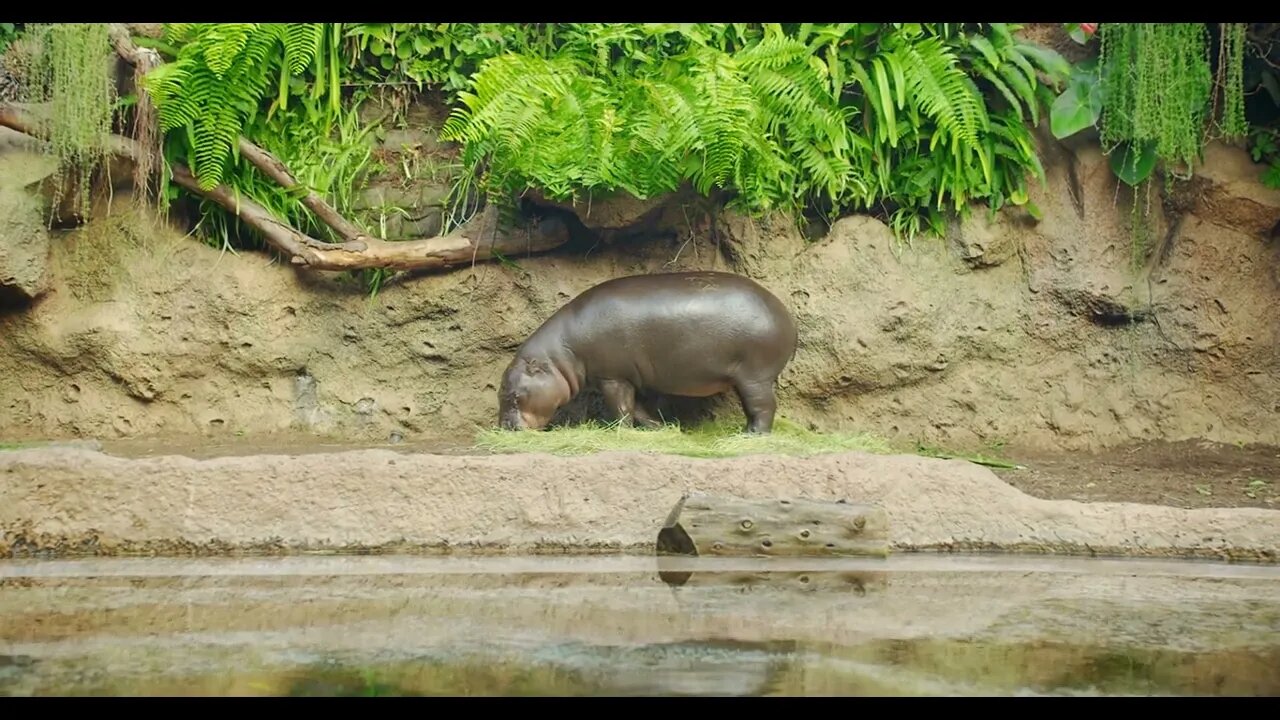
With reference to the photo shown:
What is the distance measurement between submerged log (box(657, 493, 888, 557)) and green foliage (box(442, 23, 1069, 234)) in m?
2.80

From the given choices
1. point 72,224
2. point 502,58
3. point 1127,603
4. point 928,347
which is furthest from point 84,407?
point 1127,603

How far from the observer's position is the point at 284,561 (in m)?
5.89

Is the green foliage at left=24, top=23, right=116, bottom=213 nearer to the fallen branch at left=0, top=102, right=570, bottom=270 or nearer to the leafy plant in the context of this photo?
the leafy plant

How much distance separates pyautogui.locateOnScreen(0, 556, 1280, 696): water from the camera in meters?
3.93

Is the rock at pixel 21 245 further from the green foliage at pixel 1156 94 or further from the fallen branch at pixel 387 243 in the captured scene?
the green foliage at pixel 1156 94

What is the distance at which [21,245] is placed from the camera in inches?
320

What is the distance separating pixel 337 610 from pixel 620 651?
1.22 m

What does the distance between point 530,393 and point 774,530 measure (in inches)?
110

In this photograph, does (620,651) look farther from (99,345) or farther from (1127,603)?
(99,345)

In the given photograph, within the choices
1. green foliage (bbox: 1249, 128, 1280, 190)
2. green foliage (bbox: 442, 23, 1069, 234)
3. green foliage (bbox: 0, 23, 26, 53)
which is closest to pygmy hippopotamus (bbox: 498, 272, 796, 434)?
green foliage (bbox: 442, 23, 1069, 234)

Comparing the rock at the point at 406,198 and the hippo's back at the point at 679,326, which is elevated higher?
the rock at the point at 406,198

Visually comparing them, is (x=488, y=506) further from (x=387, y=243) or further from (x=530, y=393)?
(x=387, y=243)

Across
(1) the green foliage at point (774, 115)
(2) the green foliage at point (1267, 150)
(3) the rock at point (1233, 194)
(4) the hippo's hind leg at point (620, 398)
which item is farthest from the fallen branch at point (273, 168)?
(2) the green foliage at point (1267, 150)

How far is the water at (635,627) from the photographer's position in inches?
155
